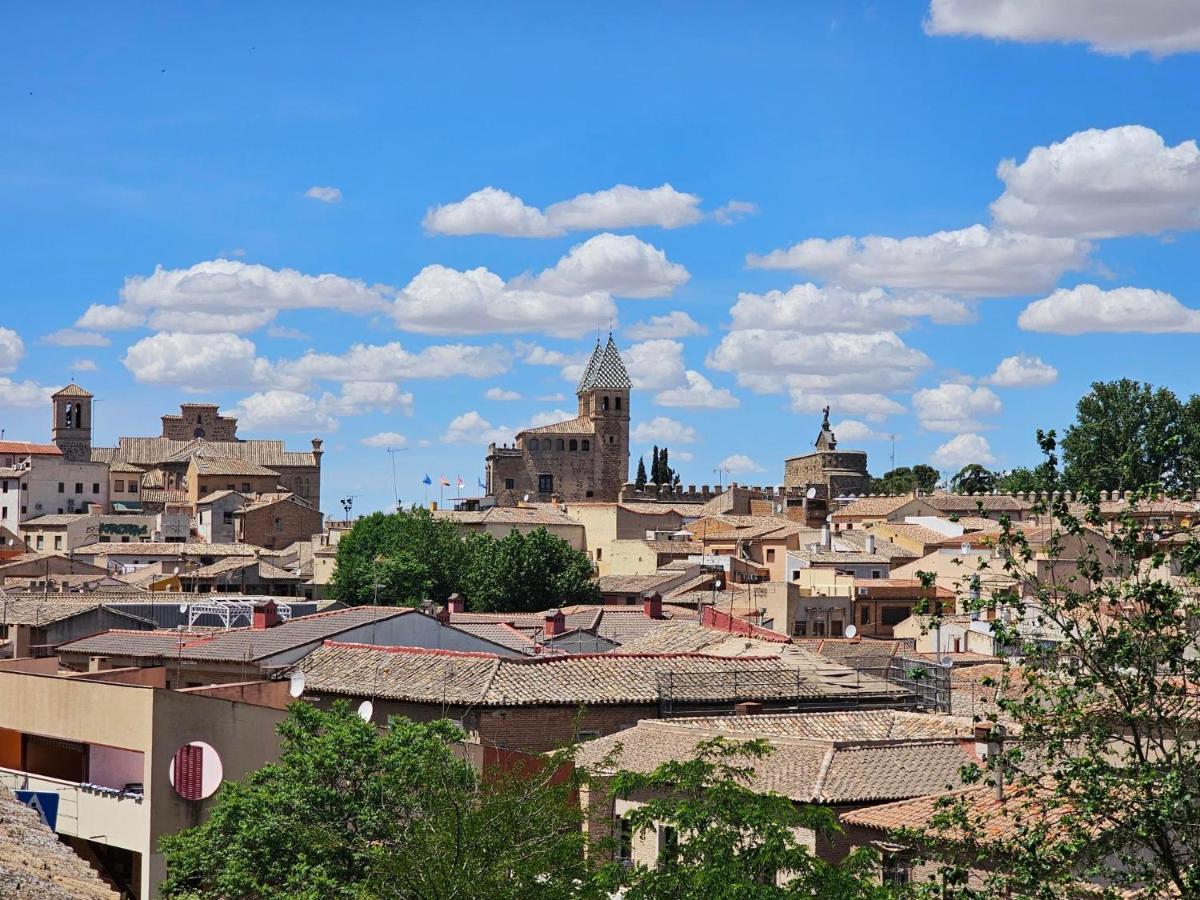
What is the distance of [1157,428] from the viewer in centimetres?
9481

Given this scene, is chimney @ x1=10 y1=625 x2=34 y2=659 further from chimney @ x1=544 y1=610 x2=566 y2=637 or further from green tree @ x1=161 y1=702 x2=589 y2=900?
green tree @ x1=161 y1=702 x2=589 y2=900

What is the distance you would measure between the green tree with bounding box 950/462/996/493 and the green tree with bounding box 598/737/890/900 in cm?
9088

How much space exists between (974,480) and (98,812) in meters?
90.1

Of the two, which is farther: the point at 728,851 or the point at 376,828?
the point at 376,828

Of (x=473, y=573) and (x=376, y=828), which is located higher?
(x=473, y=573)

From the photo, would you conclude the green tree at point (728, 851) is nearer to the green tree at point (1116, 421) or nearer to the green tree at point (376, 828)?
the green tree at point (376, 828)

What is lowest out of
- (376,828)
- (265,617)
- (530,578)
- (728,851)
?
(376,828)

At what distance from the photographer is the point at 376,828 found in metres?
18.6

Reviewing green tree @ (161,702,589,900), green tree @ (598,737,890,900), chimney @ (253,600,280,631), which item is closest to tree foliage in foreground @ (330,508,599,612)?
chimney @ (253,600,280,631)

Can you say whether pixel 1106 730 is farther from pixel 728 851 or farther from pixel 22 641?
pixel 22 641

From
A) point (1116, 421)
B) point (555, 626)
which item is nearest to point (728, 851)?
point (555, 626)

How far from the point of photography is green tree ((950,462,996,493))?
106 m

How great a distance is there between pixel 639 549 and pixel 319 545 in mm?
17723

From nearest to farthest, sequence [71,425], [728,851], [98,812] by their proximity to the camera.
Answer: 1. [728,851]
2. [98,812]
3. [71,425]
